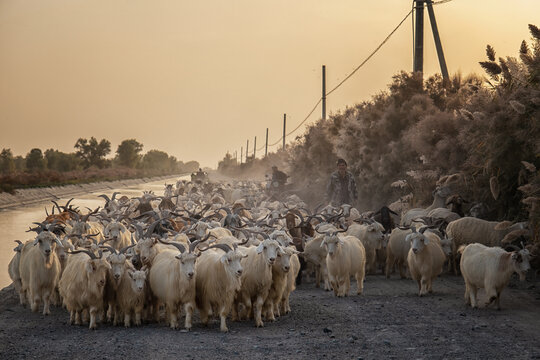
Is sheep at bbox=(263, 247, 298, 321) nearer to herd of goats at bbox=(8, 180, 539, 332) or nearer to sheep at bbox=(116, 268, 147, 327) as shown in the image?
herd of goats at bbox=(8, 180, 539, 332)

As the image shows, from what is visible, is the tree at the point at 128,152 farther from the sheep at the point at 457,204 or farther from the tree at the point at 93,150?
the sheep at the point at 457,204

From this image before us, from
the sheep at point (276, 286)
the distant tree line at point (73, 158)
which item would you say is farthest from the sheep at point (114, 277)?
the distant tree line at point (73, 158)

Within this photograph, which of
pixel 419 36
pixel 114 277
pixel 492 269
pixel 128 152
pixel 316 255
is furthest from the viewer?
pixel 128 152

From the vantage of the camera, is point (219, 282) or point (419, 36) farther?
point (419, 36)

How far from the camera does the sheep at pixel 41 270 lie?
1207cm

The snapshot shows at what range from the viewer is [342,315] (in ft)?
36.3

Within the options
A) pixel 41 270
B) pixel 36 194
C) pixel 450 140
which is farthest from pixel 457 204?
pixel 36 194

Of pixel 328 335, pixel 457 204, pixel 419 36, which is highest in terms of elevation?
pixel 419 36

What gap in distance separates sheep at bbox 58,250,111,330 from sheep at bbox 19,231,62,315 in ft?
3.95

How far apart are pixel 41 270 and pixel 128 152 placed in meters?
165

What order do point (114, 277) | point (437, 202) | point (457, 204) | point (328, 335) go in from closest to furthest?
point (328, 335) → point (114, 277) → point (457, 204) → point (437, 202)

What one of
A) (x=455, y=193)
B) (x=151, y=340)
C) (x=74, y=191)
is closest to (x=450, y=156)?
(x=455, y=193)

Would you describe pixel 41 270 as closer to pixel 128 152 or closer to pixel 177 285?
pixel 177 285

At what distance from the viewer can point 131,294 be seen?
10578 millimetres
